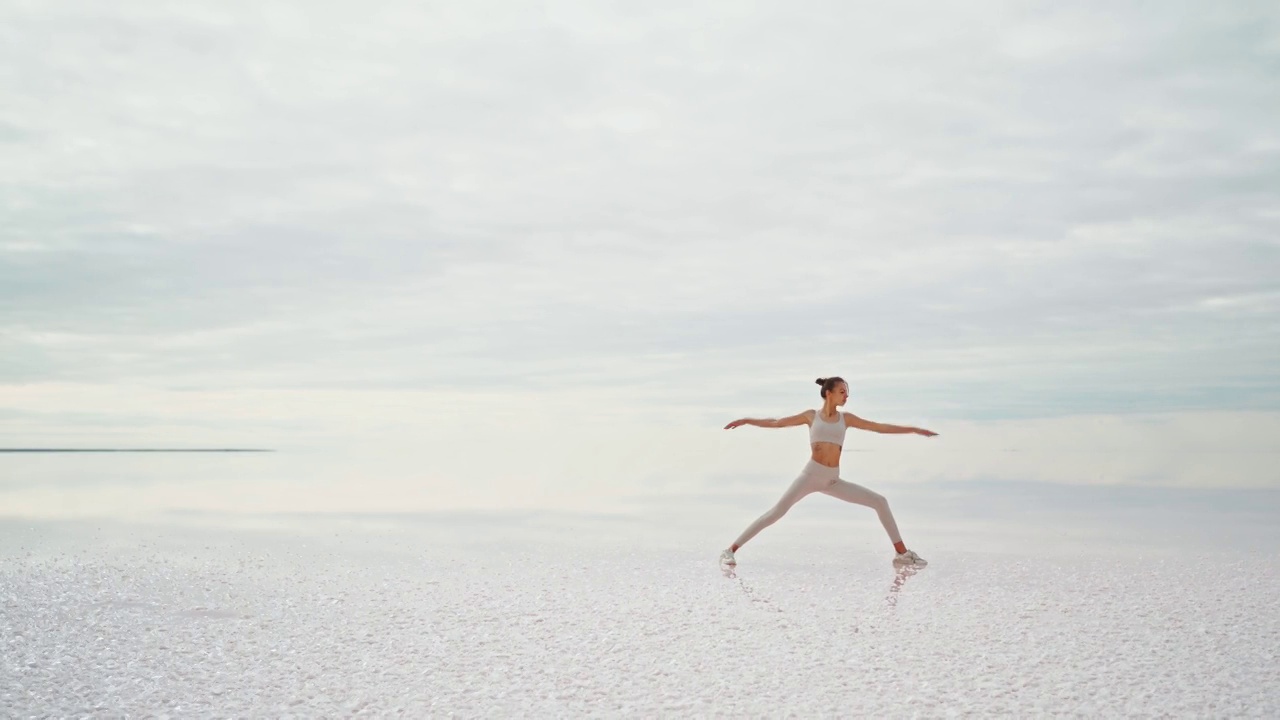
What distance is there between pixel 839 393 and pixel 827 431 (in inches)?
17.7

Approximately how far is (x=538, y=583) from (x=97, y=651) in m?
3.85

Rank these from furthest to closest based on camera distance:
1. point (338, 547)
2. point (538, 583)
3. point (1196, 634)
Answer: point (338, 547) < point (538, 583) < point (1196, 634)

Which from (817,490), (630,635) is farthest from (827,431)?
(630,635)

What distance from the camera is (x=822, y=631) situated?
7430 millimetres

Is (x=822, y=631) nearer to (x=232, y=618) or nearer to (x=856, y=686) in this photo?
(x=856, y=686)

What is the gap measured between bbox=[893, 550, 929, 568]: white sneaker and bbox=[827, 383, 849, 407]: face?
1.85m

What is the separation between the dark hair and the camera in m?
11.8

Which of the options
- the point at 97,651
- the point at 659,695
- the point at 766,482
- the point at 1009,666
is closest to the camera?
the point at 659,695

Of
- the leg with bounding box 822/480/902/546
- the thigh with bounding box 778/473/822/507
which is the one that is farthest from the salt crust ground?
the thigh with bounding box 778/473/822/507

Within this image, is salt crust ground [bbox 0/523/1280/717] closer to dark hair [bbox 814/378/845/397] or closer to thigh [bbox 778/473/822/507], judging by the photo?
thigh [bbox 778/473/822/507]

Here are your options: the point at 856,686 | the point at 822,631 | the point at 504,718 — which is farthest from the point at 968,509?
the point at 504,718

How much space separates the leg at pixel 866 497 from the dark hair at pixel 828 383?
108cm

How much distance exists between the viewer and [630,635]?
7234mm

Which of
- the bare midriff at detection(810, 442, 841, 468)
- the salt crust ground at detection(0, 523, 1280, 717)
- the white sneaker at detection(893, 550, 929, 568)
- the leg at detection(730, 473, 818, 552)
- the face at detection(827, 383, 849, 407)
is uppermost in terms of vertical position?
the face at detection(827, 383, 849, 407)
